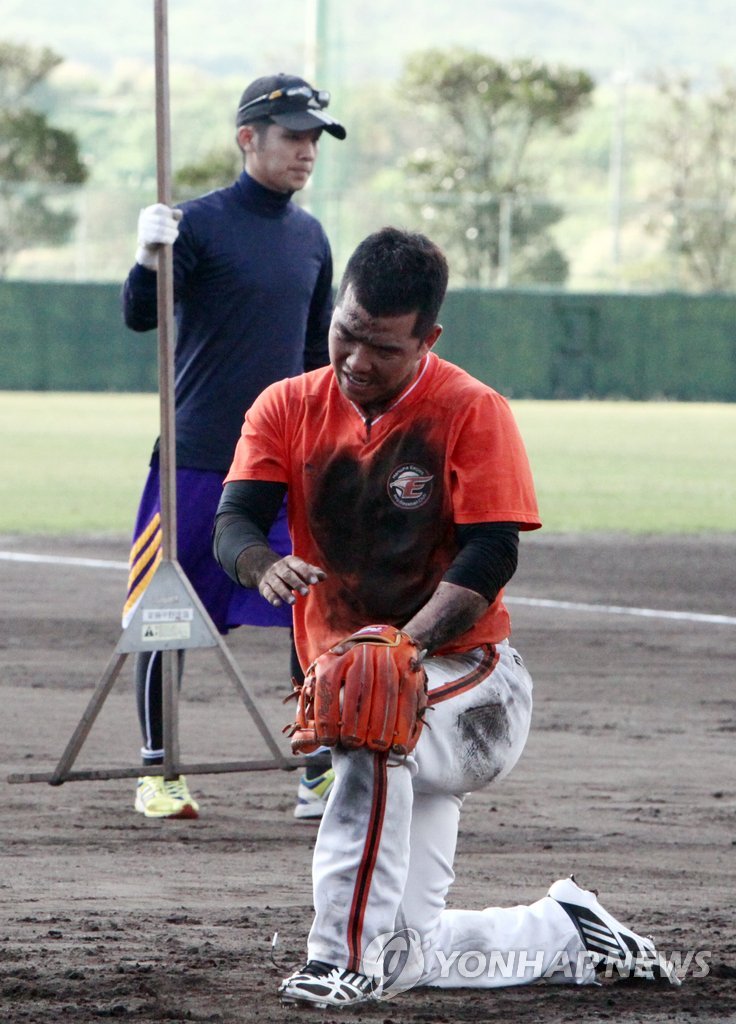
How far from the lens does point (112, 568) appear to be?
977cm

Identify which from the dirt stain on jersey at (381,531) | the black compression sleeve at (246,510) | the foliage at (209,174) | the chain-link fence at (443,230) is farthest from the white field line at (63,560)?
the foliage at (209,174)

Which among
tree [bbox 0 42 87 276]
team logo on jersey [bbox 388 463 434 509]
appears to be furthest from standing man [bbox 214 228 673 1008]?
tree [bbox 0 42 87 276]

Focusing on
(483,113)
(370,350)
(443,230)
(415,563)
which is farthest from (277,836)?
(483,113)

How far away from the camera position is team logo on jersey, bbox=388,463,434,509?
3369 millimetres

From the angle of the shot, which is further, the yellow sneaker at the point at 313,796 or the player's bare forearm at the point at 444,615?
the yellow sneaker at the point at 313,796

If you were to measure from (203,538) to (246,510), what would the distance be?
5.28 feet

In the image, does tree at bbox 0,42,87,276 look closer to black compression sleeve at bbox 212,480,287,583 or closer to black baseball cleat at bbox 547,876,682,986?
black compression sleeve at bbox 212,480,287,583

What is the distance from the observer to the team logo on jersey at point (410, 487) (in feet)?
11.1

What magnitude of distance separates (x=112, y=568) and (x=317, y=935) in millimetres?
6810

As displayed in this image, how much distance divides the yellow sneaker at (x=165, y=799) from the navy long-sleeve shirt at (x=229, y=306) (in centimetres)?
95

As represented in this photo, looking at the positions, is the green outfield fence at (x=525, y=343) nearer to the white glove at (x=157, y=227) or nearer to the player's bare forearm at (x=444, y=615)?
the white glove at (x=157, y=227)

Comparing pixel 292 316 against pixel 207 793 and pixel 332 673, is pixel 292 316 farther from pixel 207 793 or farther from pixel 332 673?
pixel 332 673

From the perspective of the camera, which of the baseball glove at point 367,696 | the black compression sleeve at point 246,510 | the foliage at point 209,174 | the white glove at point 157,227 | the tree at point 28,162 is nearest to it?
the baseball glove at point 367,696

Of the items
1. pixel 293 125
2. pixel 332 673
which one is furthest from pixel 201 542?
pixel 332 673
